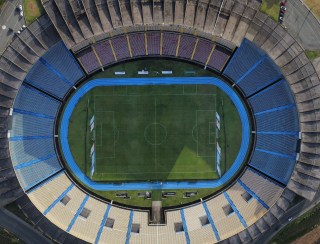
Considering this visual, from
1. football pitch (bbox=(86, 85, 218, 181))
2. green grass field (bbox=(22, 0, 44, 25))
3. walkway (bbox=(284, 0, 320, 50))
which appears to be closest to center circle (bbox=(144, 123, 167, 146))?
football pitch (bbox=(86, 85, 218, 181))

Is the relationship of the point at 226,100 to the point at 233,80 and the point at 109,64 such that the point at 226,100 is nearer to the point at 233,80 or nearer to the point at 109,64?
the point at 233,80

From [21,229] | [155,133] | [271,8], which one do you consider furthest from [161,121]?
[21,229]

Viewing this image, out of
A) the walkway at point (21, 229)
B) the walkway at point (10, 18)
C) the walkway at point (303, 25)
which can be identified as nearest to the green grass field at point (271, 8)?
the walkway at point (303, 25)

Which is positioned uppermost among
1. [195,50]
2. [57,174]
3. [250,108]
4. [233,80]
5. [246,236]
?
[195,50]

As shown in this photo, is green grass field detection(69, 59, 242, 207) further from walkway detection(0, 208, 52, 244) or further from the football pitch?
walkway detection(0, 208, 52, 244)

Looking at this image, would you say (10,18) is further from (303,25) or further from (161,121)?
(303,25)

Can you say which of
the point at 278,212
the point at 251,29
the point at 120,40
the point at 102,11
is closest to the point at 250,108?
the point at 251,29
